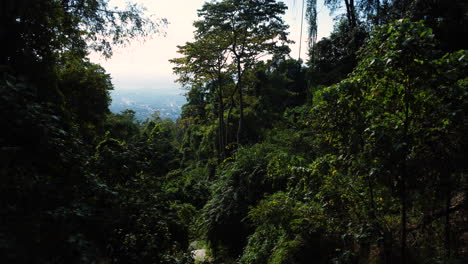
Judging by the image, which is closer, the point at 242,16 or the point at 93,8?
the point at 93,8

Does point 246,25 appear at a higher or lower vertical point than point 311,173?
higher

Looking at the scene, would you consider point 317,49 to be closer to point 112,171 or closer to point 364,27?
point 364,27

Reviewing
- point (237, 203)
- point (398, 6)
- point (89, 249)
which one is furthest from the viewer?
point (398, 6)

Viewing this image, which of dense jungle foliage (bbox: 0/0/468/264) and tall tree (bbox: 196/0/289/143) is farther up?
tall tree (bbox: 196/0/289/143)

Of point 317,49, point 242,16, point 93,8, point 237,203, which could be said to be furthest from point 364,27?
point 93,8

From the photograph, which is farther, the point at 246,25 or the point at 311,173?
the point at 246,25

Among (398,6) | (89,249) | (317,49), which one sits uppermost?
(317,49)

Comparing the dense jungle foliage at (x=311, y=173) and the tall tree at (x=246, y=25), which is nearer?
the dense jungle foliage at (x=311, y=173)

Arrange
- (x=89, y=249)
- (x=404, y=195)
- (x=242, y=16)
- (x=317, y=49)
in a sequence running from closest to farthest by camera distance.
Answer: (x=89, y=249) → (x=404, y=195) → (x=242, y=16) → (x=317, y=49)

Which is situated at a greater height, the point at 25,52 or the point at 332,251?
the point at 25,52

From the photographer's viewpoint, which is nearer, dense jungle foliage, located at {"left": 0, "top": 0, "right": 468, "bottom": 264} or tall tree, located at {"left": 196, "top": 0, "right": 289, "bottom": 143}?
dense jungle foliage, located at {"left": 0, "top": 0, "right": 468, "bottom": 264}

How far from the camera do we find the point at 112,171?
3.57 metres

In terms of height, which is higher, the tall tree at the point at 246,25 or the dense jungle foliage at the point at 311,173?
the tall tree at the point at 246,25

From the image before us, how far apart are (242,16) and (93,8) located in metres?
8.34
